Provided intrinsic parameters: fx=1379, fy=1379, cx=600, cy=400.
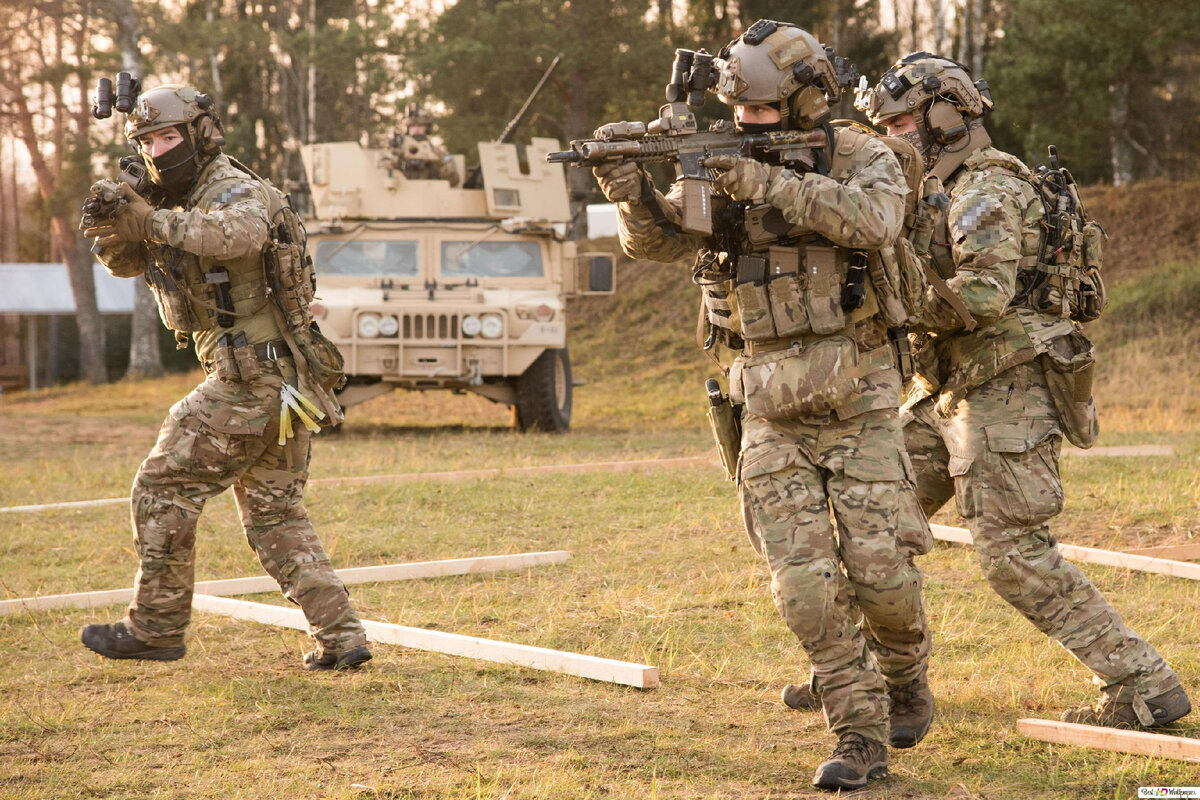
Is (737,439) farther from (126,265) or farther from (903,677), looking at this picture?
(126,265)

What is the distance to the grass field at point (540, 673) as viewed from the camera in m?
3.48

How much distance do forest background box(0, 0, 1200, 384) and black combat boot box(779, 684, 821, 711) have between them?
16.5 metres

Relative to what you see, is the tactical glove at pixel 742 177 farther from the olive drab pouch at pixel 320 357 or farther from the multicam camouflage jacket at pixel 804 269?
the olive drab pouch at pixel 320 357

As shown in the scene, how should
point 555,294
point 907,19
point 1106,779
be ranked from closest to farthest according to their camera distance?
point 1106,779 → point 555,294 → point 907,19

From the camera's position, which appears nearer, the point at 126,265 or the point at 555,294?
the point at 126,265

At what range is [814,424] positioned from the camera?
3.54 meters

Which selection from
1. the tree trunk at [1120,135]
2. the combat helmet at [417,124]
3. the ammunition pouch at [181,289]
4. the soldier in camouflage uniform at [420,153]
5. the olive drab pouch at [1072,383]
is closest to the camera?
the olive drab pouch at [1072,383]

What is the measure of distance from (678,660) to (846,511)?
1.39 m

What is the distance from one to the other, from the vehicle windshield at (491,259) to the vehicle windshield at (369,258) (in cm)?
31

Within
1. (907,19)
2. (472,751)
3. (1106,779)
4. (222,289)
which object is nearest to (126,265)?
(222,289)

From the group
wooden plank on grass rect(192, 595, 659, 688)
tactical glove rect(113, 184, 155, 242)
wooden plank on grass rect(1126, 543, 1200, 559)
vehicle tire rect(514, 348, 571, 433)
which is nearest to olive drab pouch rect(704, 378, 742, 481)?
wooden plank on grass rect(192, 595, 659, 688)

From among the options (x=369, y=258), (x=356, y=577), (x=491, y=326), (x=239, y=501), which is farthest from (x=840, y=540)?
(x=369, y=258)

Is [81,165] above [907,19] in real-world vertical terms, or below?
below

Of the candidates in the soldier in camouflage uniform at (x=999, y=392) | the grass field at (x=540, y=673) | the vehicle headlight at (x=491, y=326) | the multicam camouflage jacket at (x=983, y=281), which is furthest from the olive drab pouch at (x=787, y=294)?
the vehicle headlight at (x=491, y=326)
